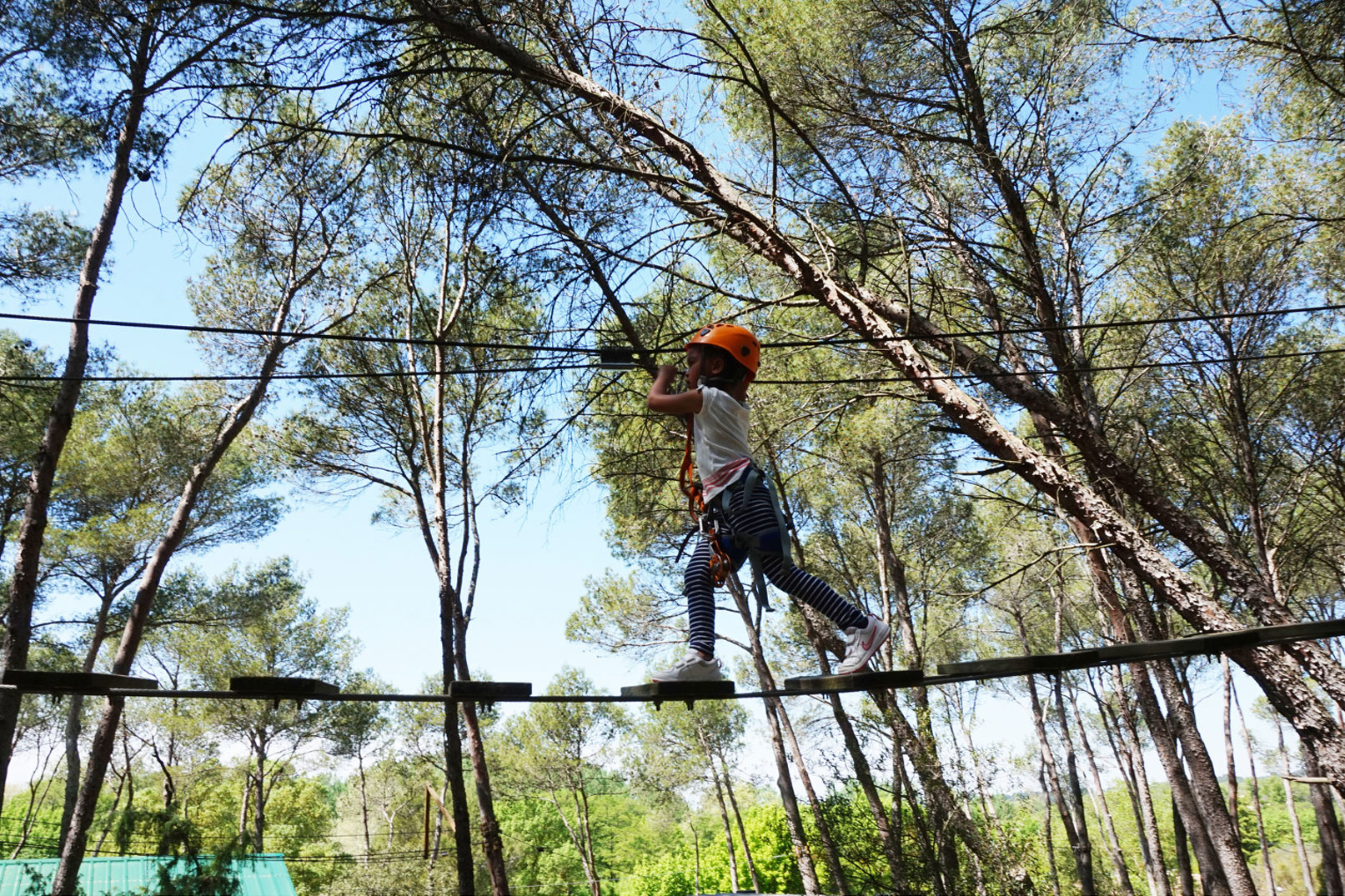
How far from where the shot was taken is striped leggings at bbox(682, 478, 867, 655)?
3.04 m

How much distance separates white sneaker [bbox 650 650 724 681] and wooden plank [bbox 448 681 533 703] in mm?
496

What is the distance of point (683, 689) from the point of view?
2.96 metres

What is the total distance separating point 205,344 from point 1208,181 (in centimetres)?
1271

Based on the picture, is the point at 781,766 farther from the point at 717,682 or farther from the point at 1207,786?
the point at 717,682

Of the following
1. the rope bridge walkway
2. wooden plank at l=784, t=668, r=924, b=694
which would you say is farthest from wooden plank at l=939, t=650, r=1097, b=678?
wooden plank at l=784, t=668, r=924, b=694

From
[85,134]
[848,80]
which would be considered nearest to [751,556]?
[848,80]

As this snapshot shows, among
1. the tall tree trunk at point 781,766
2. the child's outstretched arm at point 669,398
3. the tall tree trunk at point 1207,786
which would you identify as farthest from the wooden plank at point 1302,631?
the tall tree trunk at point 781,766

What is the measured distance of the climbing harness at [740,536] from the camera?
303 cm

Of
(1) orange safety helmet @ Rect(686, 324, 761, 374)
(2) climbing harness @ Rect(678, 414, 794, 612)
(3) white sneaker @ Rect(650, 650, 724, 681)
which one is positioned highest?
(1) orange safety helmet @ Rect(686, 324, 761, 374)

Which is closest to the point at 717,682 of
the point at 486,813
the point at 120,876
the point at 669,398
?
the point at 669,398

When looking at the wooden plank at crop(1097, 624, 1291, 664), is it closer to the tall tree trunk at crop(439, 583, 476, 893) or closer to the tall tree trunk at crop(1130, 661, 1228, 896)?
the tall tree trunk at crop(1130, 661, 1228, 896)

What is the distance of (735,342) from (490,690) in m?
1.54

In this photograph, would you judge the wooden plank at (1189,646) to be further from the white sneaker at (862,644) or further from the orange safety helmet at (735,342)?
the orange safety helmet at (735,342)

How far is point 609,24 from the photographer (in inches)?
179
